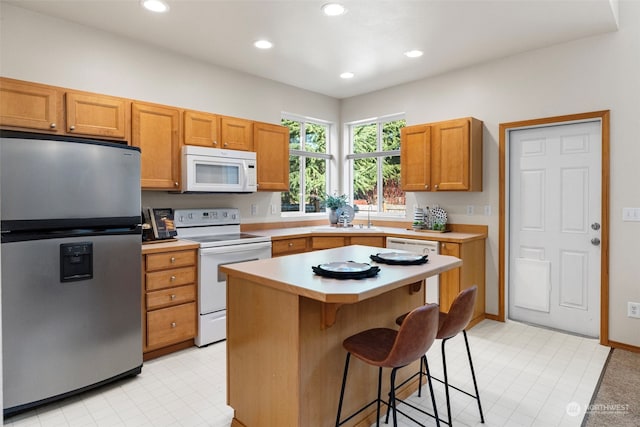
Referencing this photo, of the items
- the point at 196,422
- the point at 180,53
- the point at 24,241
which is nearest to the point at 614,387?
the point at 196,422

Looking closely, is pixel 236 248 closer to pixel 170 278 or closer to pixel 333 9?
pixel 170 278

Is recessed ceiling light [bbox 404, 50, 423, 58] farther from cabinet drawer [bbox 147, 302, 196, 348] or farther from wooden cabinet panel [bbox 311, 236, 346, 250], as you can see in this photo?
cabinet drawer [bbox 147, 302, 196, 348]

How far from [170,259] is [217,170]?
1013mm

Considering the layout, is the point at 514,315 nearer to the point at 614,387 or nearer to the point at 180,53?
the point at 614,387

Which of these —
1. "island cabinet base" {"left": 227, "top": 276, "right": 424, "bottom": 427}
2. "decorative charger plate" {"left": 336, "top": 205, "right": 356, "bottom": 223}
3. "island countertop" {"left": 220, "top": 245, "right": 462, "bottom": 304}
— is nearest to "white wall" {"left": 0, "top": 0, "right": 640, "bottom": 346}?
"decorative charger plate" {"left": 336, "top": 205, "right": 356, "bottom": 223}

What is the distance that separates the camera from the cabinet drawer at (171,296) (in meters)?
3.03

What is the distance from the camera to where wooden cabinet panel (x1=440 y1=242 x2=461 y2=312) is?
12.1 ft

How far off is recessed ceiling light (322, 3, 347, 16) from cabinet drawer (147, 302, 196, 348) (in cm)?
→ 261

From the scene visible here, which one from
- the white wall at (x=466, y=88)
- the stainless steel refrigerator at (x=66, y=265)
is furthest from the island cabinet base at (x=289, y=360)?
the white wall at (x=466, y=88)

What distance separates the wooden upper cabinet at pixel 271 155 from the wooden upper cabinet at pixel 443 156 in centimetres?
138

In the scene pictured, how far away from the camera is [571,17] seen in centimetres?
302

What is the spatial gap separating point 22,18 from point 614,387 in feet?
16.6

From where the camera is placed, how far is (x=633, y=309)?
3.21 metres

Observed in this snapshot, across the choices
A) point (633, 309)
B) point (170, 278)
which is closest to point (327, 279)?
point (170, 278)
